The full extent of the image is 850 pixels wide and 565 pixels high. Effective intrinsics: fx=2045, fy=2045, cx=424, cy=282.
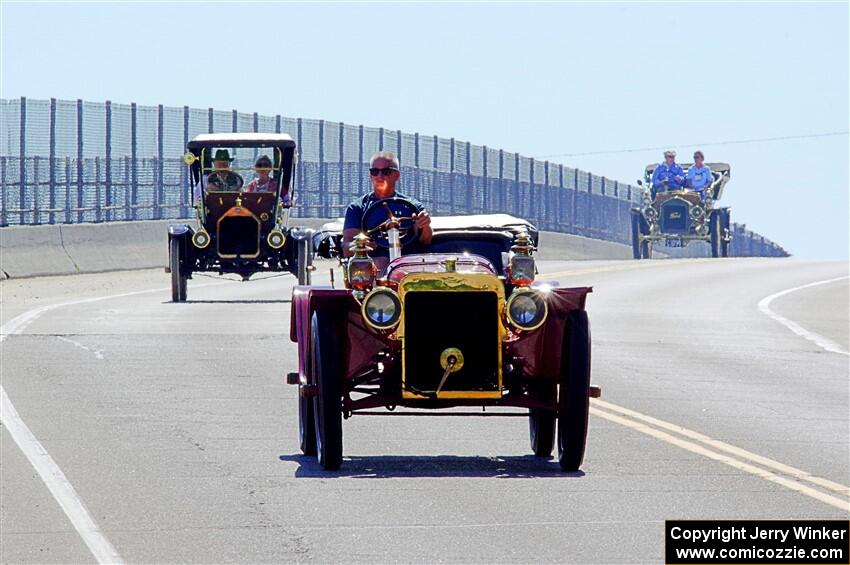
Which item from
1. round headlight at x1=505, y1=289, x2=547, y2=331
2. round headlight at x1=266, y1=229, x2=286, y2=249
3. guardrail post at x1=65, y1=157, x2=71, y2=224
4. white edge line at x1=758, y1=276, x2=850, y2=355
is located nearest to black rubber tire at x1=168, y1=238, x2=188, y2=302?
round headlight at x1=266, y1=229, x2=286, y2=249

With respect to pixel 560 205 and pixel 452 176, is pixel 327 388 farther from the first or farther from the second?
pixel 560 205

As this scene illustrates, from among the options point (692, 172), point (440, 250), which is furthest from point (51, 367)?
point (692, 172)

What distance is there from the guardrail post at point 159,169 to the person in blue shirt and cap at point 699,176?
40.8ft

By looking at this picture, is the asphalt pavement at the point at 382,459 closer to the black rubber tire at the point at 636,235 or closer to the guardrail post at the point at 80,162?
the guardrail post at the point at 80,162

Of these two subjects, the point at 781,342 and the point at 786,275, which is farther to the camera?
the point at 786,275

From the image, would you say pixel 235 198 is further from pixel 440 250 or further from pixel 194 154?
pixel 440 250

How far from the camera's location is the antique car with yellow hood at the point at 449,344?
11398 millimetres

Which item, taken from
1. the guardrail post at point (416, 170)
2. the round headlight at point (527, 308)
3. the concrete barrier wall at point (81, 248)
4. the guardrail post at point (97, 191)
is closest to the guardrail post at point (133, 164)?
the guardrail post at point (97, 191)

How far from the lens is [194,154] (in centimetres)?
2983

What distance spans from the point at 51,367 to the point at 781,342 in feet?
30.1

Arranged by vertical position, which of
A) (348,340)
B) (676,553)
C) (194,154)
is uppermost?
(194,154)

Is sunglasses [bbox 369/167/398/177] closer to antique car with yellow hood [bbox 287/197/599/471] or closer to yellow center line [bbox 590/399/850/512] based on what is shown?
antique car with yellow hood [bbox 287/197/599/471]

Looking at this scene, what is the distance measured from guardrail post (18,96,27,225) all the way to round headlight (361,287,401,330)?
29.5 meters

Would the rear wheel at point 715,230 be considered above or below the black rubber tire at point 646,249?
above
